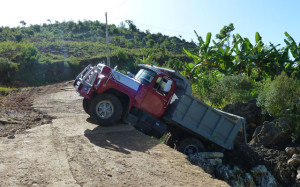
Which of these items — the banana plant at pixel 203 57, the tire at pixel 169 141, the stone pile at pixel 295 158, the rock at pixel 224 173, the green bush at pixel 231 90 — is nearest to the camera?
the rock at pixel 224 173

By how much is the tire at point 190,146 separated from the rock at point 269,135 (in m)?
2.43

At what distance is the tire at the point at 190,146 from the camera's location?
34.2 ft

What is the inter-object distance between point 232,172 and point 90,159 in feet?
15.2

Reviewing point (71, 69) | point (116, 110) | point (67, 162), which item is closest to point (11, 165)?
point (67, 162)

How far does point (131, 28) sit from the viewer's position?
67125 millimetres

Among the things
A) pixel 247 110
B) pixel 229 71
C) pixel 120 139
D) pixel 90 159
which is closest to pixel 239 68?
pixel 229 71

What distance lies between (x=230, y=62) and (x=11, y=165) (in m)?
12.4

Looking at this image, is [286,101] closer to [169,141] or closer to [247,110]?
[247,110]

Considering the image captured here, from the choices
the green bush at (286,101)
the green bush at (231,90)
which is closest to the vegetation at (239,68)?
the green bush at (231,90)

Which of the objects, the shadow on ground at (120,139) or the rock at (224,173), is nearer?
the shadow on ground at (120,139)

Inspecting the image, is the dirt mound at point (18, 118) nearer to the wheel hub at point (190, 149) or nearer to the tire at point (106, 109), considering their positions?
the tire at point (106, 109)

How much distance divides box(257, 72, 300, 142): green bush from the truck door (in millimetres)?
3785

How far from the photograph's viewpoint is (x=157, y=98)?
408 inches

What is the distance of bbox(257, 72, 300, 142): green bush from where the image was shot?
1116 centimetres
